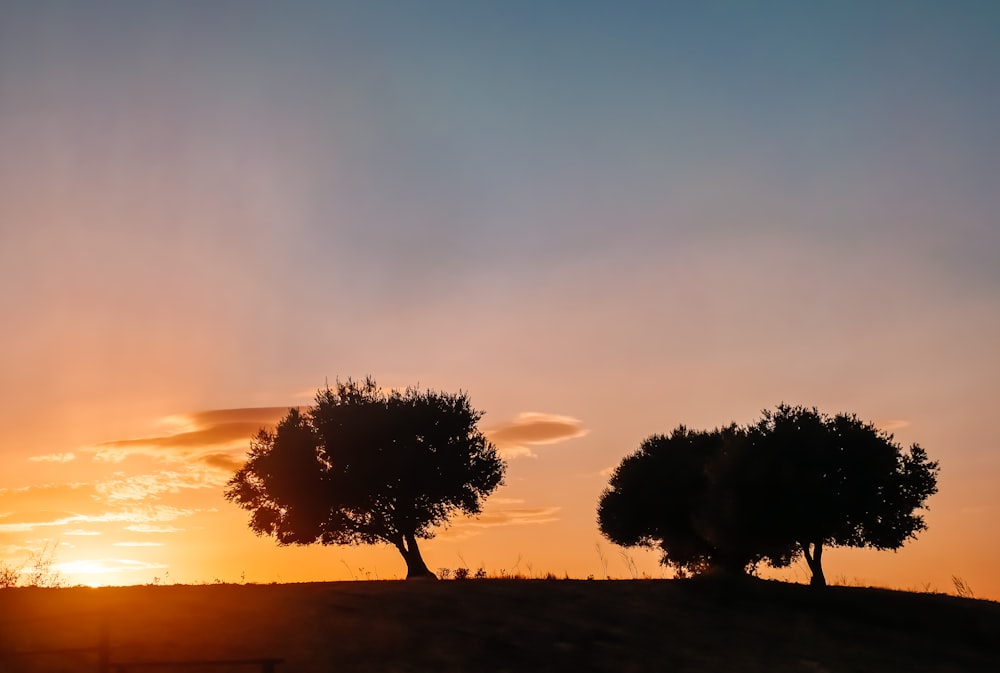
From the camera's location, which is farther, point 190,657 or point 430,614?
point 430,614

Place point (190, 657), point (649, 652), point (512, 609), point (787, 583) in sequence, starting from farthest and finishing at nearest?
point (787, 583) < point (512, 609) < point (649, 652) < point (190, 657)

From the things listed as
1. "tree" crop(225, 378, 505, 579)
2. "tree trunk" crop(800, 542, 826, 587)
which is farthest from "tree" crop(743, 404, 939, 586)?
"tree" crop(225, 378, 505, 579)

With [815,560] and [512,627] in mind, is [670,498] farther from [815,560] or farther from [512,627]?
[512,627]

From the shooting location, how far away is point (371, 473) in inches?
2143

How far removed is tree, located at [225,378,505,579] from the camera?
180 feet

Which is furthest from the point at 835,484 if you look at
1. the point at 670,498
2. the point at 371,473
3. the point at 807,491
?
the point at 371,473

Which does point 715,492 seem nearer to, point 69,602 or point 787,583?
point 787,583

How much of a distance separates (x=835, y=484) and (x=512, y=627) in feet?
90.0

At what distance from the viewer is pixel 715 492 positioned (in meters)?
54.7

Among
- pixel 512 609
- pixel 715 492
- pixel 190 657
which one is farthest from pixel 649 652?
pixel 715 492

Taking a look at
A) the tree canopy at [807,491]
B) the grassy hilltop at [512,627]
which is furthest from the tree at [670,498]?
the grassy hilltop at [512,627]

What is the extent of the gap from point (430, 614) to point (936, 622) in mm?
24230

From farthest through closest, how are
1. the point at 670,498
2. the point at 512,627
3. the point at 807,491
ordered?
the point at 670,498 → the point at 807,491 → the point at 512,627

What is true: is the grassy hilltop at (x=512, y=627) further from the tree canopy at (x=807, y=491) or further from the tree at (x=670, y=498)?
the tree at (x=670, y=498)
